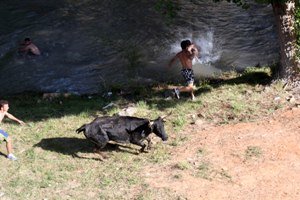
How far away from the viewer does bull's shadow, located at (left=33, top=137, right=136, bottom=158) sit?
Answer: 993 centimetres

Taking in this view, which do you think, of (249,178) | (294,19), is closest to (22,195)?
(249,178)

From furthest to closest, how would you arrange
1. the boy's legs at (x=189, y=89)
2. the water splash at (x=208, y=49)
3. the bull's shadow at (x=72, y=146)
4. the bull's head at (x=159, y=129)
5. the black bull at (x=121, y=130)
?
1. the water splash at (x=208, y=49)
2. the boy's legs at (x=189, y=89)
3. the bull's shadow at (x=72, y=146)
4. the bull's head at (x=159, y=129)
5. the black bull at (x=121, y=130)

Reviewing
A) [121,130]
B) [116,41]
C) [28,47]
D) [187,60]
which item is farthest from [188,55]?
[28,47]

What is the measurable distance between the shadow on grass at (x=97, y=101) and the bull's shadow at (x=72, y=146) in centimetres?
112

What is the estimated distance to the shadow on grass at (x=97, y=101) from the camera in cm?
1162

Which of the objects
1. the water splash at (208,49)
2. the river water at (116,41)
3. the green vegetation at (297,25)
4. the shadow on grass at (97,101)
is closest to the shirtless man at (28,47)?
the river water at (116,41)

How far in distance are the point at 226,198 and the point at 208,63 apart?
23.8ft

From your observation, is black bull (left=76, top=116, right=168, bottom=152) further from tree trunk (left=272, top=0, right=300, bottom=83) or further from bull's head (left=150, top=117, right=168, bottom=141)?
tree trunk (left=272, top=0, right=300, bottom=83)

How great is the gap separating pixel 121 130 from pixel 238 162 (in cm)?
204

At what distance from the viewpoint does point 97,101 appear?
1238cm

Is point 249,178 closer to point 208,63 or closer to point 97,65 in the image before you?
point 208,63

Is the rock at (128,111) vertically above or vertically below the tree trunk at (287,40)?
below

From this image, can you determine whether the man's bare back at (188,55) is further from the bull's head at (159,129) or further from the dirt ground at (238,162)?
the bull's head at (159,129)

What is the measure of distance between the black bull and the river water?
13.1 feet
